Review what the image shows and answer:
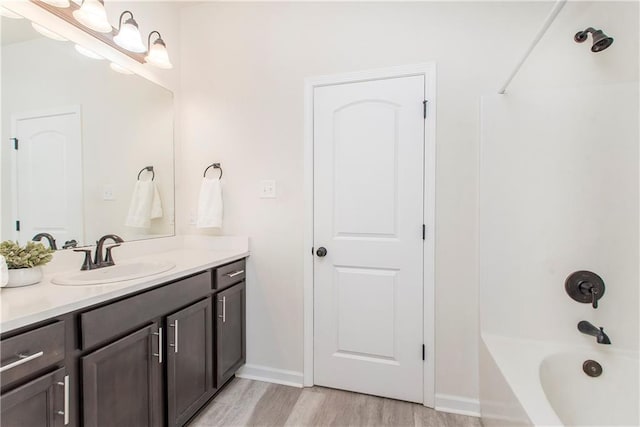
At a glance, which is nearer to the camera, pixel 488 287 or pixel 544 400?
pixel 544 400

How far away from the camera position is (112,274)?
1527mm

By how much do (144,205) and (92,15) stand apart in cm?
105

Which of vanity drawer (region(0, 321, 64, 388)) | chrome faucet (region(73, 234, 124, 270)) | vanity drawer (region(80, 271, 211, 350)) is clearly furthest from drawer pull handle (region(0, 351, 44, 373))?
chrome faucet (region(73, 234, 124, 270))

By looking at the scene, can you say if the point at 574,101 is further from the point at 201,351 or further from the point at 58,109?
the point at 58,109

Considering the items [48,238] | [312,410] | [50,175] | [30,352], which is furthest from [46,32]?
[312,410]

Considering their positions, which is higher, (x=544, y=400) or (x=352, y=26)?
(x=352, y=26)

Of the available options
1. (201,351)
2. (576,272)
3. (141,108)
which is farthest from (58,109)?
(576,272)

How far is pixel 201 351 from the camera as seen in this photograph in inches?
64.9

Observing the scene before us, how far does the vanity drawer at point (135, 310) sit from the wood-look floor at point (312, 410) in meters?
0.72

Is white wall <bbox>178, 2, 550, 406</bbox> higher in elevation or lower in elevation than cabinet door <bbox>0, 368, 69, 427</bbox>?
higher

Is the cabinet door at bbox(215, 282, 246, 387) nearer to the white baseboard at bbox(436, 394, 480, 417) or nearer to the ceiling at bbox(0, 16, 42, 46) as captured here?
the white baseboard at bbox(436, 394, 480, 417)

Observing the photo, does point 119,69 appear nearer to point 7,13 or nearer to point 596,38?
point 7,13

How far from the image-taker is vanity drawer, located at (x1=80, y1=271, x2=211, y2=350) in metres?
1.07

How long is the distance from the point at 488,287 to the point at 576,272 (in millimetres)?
413
